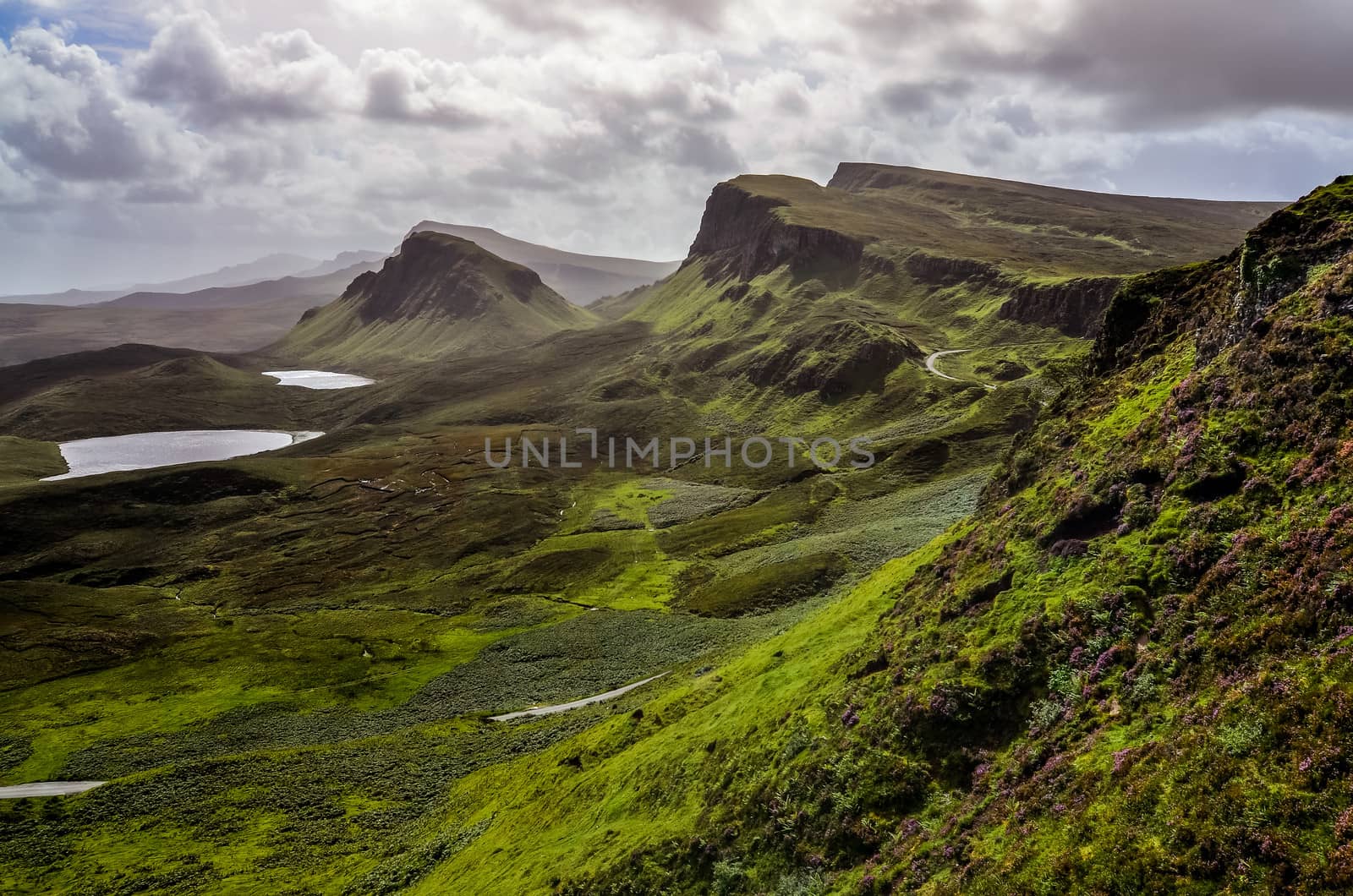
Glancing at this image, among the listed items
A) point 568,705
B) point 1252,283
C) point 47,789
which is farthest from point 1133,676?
point 47,789

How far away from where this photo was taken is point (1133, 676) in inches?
780

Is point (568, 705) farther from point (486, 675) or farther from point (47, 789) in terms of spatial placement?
point (47, 789)

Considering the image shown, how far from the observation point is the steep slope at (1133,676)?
572 inches

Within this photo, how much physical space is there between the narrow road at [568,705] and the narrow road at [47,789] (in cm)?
4303

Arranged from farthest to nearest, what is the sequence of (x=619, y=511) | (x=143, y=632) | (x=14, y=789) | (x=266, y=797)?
(x=619, y=511) < (x=143, y=632) < (x=14, y=789) < (x=266, y=797)

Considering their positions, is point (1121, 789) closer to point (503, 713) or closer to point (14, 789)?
point (503, 713)

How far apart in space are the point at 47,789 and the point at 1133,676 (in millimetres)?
101953

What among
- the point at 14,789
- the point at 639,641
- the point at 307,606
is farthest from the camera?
the point at 307,606

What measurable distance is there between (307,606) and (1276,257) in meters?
152

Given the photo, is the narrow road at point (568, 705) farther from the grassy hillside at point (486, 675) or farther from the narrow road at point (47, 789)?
the narrow road at point (47, 789)

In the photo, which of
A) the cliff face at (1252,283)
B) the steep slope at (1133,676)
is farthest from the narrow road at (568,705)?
the cliff face at (1252,283)

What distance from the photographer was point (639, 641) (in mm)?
95500

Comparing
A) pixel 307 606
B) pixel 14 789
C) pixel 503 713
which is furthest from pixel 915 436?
pixel 14 789

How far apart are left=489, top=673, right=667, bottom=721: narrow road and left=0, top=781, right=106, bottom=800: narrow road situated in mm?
43033
